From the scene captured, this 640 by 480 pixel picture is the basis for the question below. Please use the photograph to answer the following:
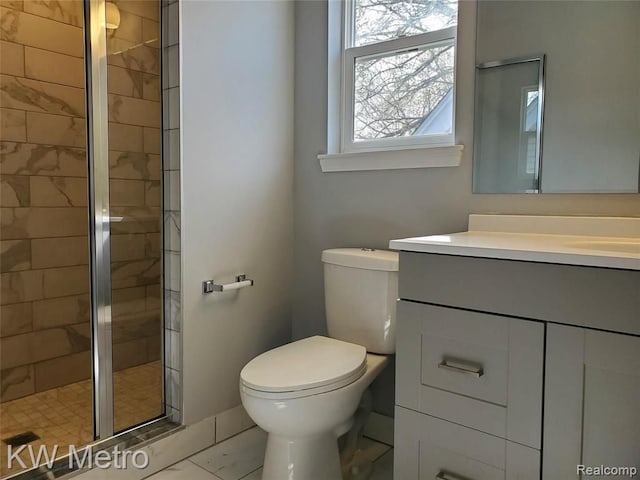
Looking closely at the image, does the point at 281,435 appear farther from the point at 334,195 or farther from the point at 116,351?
the point at 334,195

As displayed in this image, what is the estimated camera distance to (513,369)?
45.9 inches

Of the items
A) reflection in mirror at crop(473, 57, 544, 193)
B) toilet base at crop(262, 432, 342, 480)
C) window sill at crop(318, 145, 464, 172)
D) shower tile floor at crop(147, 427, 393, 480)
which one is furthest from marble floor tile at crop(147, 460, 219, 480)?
reflection in mirror at crop(473, 57, 544, 193)

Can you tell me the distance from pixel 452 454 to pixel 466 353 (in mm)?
273

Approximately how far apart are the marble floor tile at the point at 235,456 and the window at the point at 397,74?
1.30 metres

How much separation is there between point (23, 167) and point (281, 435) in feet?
5.76

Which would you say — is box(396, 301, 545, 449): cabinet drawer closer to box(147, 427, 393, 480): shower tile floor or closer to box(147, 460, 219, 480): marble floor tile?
box(147, 427, 393, 480): shower tile floor

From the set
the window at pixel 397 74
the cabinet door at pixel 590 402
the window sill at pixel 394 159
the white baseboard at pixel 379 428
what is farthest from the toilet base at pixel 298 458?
the window at pixel 397 74

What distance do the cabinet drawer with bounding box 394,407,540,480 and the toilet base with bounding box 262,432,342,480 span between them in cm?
30

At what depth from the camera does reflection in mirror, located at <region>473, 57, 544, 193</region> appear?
1.66 metres

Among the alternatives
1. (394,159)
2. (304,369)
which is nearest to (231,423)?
(304,369)

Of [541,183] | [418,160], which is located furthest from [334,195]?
[541,183]

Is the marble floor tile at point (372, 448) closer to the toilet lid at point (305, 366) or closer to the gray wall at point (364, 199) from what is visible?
the gray wall at point (364, 199)

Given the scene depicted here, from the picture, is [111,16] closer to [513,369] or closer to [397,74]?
[397,74]

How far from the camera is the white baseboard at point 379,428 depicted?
1987mm
